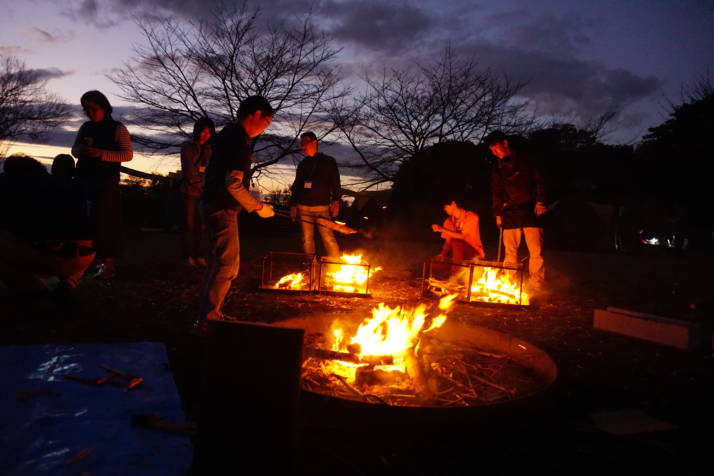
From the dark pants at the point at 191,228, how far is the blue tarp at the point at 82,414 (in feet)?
13.7

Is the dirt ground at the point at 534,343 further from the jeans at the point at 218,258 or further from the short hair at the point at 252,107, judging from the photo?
the short hair at the point at 252,107

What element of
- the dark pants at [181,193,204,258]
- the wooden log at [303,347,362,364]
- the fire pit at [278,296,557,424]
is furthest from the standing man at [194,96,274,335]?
the dark pants at [181,193,204,258]

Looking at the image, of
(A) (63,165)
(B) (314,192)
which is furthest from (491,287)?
(A) (63,165)

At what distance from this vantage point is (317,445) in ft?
8.33

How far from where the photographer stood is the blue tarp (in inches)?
84.0

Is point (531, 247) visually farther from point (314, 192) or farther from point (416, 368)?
point (416, 368)

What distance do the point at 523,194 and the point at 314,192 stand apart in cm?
306

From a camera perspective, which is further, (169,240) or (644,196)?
(644,196)

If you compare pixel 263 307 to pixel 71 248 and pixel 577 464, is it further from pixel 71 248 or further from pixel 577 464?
pixel 577 464

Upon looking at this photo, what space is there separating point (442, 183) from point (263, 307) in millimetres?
12319

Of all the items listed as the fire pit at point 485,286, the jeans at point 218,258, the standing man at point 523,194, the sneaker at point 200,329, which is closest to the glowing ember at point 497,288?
the fire pit at point 485,286

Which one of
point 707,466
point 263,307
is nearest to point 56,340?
point 263,307

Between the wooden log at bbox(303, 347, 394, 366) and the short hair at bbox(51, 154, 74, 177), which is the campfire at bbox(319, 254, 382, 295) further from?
the short hair at bbox(51, 154, 74, 177)

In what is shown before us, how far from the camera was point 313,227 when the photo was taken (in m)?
7.20
